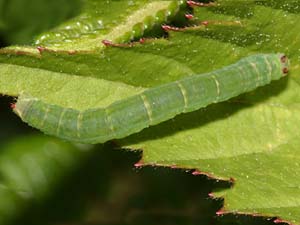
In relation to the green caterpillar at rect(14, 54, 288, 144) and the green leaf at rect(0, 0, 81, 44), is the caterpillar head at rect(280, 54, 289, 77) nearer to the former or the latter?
the green caterpillar at rect(14, 54, 288, 144)

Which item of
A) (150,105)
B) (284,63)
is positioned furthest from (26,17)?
(284,63)

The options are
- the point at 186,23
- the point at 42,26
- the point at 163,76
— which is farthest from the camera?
the point at 42,26

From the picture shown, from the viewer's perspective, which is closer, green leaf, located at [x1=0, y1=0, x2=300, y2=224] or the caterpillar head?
green leaf, located at [x1=0, y1=0, x2=300, y2=224]

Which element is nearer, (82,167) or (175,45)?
(175,45)

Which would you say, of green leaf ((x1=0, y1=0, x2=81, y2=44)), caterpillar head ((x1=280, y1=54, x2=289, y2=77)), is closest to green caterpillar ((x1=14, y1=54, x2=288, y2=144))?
caterpillar head ((x1=280, y1=54, x2=289, y2=77))

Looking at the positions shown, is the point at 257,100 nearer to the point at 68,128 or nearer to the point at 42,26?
the point at 68,128

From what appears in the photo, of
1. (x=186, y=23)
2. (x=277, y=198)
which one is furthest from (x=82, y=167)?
(x=277, y=198)
